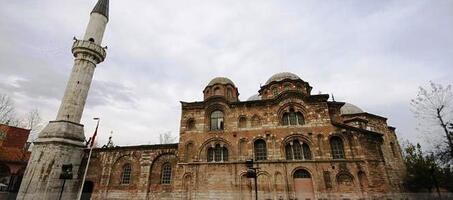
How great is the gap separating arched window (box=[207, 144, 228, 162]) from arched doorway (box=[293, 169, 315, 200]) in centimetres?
584

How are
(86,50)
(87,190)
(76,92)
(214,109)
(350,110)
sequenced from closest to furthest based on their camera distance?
1. (76,92)
2. (87,190)
3. (214,109)
4. (86,50)
5. (350,110)

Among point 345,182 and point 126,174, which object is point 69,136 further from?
point 345,182

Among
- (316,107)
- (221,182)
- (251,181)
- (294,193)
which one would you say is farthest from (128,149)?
(316,107)

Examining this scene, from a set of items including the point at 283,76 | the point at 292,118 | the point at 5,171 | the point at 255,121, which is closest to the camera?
the point at 292,118

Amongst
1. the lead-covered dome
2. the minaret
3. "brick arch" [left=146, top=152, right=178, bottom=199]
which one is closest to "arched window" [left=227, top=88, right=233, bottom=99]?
the lead-covered dome

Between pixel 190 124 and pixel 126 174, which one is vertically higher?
pixel 190 124

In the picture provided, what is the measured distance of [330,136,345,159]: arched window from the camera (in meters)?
18.2

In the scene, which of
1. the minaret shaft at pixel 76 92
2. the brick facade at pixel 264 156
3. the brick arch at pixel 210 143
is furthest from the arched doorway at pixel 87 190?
the brick arch at pixel 210 143

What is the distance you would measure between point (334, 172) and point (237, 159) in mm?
7386

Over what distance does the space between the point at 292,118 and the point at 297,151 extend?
2833 mm

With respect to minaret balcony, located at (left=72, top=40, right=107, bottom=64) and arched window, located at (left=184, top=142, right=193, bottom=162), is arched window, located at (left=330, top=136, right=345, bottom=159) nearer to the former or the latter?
arched window, located at (left=184, top=142, right=193, bottom=162)

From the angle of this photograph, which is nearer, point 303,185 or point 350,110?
point 303,185

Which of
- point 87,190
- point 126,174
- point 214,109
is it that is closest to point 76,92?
point 126,174

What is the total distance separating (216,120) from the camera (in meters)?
21.6
